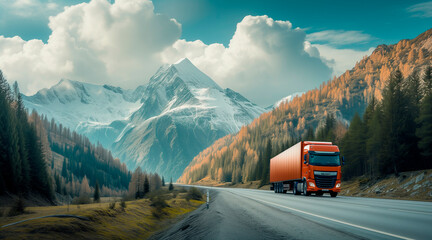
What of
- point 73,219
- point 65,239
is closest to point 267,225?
point 65,239

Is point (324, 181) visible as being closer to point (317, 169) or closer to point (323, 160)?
point (317, 169)

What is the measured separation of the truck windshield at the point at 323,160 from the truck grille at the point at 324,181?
4.03 ft

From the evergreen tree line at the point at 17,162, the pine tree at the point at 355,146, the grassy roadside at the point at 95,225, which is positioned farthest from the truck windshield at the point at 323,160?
the pine tree at the point at 355,146

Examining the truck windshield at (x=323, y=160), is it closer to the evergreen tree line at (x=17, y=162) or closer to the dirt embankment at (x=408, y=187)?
the dirt embankment at (x=408, y=187)

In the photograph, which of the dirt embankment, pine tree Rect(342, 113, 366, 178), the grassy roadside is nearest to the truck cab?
the dirt embankment

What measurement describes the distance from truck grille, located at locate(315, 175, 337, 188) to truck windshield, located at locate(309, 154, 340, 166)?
1229 millimetres

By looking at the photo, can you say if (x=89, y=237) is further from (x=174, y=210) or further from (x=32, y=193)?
(x=32, y=193)

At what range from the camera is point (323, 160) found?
28469mm

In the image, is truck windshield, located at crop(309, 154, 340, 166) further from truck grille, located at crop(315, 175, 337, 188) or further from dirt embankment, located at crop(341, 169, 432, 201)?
dirt embankment, located at crop(341, 169, 432, 201)

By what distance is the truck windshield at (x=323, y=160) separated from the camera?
28328mm

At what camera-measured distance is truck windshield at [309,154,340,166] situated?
28.3 meters

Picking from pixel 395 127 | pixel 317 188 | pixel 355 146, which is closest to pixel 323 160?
pixel 317 188

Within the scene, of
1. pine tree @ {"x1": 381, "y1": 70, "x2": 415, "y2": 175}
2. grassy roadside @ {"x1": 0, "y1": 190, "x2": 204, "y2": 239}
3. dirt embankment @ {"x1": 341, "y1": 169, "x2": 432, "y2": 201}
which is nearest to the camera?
grassy roadside @ {"x1": 0, "y1": 190, "x2": 204, "y2": 239}

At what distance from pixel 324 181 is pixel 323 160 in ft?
6.28
